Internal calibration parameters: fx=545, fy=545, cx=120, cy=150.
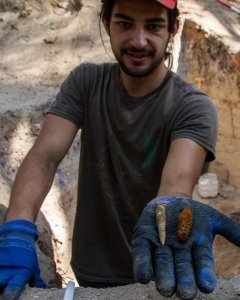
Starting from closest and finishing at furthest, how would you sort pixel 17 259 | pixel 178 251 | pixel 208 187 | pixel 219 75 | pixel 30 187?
1. pixel 178 251
2. pixel 17 259
3. pixel 30 187
4. pixel 219 75
5. pixel 208 187

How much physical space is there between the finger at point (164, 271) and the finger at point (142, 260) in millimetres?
23

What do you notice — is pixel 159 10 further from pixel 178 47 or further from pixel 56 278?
pixel 178 47

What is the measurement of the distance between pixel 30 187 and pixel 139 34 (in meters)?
0.78

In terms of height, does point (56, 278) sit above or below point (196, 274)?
below

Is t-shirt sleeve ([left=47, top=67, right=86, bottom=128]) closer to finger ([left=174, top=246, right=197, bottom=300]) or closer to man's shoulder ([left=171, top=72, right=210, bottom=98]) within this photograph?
man's shoulder ([left=171, top=72, right=210, bottom=98])

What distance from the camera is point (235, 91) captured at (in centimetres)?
538

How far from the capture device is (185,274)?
1.62 metres

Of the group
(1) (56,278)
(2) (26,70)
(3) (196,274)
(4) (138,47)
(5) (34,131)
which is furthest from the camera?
(2) (26,70)

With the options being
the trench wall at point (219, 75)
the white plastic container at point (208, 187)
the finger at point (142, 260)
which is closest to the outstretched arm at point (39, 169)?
the finger at point (142, 260)

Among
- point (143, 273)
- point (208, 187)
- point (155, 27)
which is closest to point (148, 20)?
point (155, 27)

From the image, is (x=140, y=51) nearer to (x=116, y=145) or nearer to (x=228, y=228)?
(x=116, y=145)

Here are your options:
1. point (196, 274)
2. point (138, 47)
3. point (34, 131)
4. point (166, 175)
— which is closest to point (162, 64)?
point (138, 47)

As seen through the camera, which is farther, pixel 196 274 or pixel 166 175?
pixel 166 175

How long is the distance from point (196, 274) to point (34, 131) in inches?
96.0
